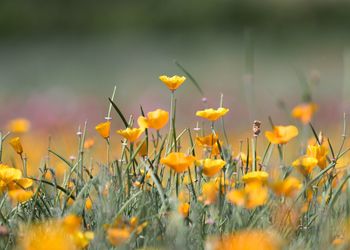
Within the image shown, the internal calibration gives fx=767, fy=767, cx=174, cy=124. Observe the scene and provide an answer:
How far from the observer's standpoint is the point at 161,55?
13273 mm

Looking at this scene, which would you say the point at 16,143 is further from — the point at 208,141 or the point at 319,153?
the point at 319,153

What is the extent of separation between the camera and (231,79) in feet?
34.8

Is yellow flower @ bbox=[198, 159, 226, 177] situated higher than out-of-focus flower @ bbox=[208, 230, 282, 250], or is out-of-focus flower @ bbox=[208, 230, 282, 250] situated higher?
yellow flower @ bbox=[198, 159, 226, 177]

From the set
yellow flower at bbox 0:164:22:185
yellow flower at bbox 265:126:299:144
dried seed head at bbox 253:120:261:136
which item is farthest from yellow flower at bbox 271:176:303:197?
yellow flower at bbox 0:164:22:185

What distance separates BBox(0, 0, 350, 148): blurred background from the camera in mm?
7629

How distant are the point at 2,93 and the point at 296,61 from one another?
4.50 meters

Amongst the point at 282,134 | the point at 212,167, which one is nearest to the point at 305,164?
the point at 282,134

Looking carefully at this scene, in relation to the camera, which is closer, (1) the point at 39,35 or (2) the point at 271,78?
(2) the point at 271,78

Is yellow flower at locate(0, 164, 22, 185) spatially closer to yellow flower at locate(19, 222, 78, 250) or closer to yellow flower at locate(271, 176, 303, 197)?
yellow flower at locate(19, 222, 78, 250)

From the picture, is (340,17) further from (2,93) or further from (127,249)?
(127,249)

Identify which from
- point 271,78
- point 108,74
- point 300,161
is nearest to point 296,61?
point 271,78

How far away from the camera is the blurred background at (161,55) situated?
763 cm

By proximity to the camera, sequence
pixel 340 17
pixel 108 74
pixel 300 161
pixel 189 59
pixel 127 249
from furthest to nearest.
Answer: pixel 340 17, pixel 189 59, pixel 108 74, pixel 300 161, pixel 127 249

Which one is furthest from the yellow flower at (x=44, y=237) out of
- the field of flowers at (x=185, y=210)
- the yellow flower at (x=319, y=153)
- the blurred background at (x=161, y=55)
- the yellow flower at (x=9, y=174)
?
the blurred background at (x=161, y=55)
